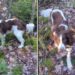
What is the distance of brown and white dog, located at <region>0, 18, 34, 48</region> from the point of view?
2.40 m

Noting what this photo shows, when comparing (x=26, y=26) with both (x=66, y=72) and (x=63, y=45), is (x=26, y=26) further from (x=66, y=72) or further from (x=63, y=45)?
(x=66, y=72)

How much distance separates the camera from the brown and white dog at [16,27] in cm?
240

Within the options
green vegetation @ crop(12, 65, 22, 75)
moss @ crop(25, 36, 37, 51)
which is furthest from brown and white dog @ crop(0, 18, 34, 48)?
green vegetation @ crop(12, 65, 22, 75)

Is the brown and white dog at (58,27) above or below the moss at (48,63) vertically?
above

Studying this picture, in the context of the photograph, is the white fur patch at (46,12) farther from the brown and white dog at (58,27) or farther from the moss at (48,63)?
the moss at (48,63)

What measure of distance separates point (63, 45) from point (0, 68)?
1.73ft

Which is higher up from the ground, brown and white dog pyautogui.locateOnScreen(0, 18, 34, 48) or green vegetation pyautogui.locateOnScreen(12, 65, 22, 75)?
brown and white dog pyautogui.locateOnScreen(0, 18, 34, 48)

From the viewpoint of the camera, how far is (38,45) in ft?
7.83

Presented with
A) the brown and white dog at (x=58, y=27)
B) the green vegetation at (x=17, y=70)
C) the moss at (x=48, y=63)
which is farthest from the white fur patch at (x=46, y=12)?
the green vegetation at (x=17, y=70)

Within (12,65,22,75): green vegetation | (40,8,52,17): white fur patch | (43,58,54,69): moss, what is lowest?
(12,65,22,75): green vegetation

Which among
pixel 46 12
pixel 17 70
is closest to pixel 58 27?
pixel 46 12

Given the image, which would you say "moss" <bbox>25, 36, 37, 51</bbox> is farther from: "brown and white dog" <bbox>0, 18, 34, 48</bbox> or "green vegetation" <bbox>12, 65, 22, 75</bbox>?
"green vegetation" <bbox>12, 65, 22, 75</bbox>

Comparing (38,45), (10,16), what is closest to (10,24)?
(10,16)

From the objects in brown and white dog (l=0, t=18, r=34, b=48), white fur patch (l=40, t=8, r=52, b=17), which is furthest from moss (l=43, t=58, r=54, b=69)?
white fur patch (l=40, t=8, r=52, b=17)
